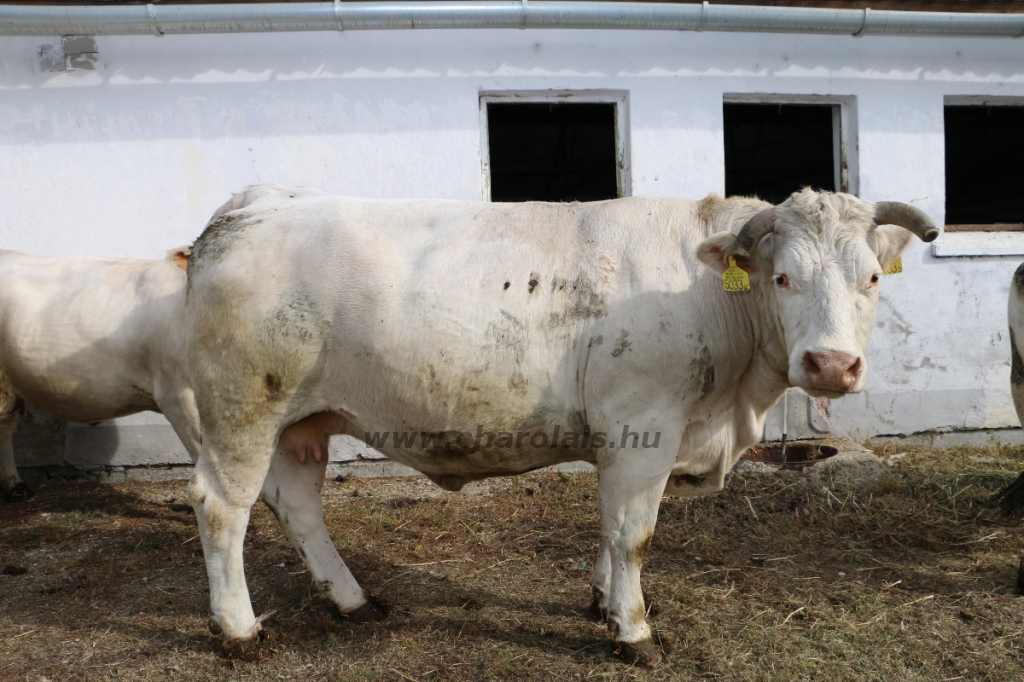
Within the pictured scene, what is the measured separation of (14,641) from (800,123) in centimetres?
892

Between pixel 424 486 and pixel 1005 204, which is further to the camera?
pixel 1005 204

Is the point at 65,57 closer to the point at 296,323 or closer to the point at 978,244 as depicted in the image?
the point at 296,323

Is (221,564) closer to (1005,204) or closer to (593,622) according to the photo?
(593,622)

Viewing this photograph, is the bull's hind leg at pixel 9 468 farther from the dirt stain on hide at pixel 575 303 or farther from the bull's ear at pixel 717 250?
the bull's ear at pixel 717 250

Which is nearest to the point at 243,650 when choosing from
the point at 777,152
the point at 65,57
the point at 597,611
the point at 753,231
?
the point at 597,611

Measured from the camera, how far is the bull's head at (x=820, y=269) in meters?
3.02

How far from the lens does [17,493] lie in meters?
6.26

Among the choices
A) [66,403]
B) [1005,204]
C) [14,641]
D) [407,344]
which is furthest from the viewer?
[1005,204]

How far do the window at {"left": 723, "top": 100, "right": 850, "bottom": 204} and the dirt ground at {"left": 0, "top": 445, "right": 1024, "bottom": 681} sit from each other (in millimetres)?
4267

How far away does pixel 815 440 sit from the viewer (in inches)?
272

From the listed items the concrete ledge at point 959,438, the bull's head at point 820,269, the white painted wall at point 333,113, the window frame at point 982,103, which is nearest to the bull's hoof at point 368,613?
the bull's head at point 820,269

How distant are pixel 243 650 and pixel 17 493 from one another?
149 inches

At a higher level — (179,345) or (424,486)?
(179,345)

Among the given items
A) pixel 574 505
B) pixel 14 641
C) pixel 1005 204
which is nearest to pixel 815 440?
pixel 574 505
